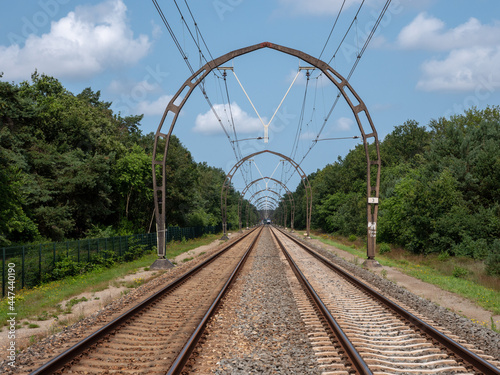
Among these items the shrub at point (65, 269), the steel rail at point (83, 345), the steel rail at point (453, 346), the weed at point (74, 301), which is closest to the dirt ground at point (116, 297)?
the weed at point (74, 301)

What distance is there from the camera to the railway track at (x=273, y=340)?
6957mm

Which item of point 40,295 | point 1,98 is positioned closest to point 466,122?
point 1,98

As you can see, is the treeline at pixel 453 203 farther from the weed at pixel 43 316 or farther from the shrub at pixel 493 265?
the weed at pixel 43 316

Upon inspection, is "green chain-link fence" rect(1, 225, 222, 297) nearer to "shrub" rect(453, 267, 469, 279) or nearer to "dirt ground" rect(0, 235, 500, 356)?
"dirt ground" rect(0, 235, 500, 356)

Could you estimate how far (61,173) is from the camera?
38.2m

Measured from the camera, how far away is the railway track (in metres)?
6.96

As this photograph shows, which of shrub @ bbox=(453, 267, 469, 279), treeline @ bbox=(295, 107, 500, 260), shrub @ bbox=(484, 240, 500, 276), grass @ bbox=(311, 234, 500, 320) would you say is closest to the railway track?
grass @ bbox=(311, 234, 500, 320)

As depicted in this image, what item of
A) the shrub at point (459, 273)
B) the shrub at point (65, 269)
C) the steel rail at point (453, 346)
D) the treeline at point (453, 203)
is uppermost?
the treeline at point (453, 203)

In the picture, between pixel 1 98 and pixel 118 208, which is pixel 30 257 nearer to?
pixel 1 98

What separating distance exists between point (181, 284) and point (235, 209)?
105944 mm

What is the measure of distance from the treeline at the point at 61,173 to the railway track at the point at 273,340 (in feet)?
59.1

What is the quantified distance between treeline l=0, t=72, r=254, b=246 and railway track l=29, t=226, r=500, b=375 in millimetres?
18011

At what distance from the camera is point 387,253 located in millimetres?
36312

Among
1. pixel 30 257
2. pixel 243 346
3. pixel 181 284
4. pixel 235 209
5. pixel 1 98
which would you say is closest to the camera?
pixel 243 346
